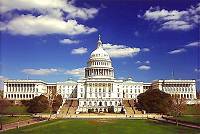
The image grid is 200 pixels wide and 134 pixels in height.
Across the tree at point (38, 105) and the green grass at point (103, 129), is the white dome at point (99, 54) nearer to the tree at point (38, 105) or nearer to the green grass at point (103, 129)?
the tree at point (38, 105)

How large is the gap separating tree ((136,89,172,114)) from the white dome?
43.2 meters

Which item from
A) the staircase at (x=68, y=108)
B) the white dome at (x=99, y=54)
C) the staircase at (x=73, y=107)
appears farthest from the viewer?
the white dome at (x=99, y=54)

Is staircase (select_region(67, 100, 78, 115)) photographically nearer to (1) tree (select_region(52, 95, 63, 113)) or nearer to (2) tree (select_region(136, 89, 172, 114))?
(1) tree (select_region(52, 95, 63, 113))

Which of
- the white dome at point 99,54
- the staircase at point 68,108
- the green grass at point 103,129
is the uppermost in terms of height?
the white dome at point 99,54

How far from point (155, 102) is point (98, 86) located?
34.7 m

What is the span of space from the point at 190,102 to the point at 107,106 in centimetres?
3002

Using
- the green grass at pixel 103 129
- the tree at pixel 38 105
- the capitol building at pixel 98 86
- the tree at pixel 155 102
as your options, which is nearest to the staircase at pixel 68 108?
the tree at pixel 38 105

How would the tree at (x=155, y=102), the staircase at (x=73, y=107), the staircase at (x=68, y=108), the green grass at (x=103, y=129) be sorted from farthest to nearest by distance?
1. the staircase at (x=73, y=107)
2. the staircase at (x=68, y=108)
3. the tree at (x=155, y=102)
4. the green grass at (x=103, y=129)

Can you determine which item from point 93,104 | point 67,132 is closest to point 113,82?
point 93,104

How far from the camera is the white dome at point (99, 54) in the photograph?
14707cm

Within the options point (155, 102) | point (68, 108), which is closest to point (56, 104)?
point (68, 108)

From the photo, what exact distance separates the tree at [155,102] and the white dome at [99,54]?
4325 cm

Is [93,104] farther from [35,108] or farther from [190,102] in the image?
[190,102]

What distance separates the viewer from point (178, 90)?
481ft
